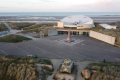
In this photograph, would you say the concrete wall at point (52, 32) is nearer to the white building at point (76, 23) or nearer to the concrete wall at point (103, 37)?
the white building at point (76, 23)

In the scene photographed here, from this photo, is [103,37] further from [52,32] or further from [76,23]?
[52,32]

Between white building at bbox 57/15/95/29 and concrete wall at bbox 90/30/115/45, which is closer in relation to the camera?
concrete wall at bbox 90/30/115/45

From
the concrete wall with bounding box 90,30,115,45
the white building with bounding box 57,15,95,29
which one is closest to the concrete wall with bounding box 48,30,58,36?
the white building with bounding box 57,15,95,29

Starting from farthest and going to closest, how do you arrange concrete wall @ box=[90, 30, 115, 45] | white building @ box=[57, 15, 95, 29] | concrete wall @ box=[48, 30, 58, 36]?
white building @ box=[57, 15, 95, 29], concrete wall @ box=[48, 30, 58, 36], concrete wall @ box=[90, 30, 115, 45]

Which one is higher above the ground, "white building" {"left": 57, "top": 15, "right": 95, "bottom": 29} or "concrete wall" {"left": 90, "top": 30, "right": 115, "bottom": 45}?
"white building" {"left": 57, "top": 15, "right": 95, "bottom": 29}

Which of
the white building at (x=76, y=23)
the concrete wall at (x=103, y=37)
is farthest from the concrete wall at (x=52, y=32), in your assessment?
the concrete wall at (x=103, y=37)

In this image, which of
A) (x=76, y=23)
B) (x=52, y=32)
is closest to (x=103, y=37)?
(x=76, y=23)

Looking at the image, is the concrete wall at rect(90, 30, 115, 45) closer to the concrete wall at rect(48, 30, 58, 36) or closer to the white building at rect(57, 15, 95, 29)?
the white building at rect(57, 15, 95, 29)

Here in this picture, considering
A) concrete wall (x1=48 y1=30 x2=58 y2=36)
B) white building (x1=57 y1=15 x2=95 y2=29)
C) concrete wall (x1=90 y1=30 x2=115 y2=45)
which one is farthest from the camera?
white building (x1=57 y1=15 x2=95 y2=29)

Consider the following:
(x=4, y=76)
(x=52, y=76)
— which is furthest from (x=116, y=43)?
(x=4, y=76)

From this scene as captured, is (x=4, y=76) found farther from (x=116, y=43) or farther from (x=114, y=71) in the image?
(x=116, y=43)

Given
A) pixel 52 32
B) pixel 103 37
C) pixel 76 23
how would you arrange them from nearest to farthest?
pixel 103 37, pixel 52 32, pixel 76 23
